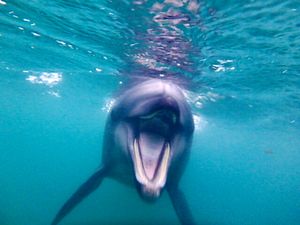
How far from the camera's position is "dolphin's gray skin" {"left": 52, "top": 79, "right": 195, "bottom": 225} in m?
5.49

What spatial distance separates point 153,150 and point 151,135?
668 mm

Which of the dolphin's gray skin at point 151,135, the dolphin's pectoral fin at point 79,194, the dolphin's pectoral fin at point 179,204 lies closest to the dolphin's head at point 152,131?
the dolphin's gray skin at point 151,135

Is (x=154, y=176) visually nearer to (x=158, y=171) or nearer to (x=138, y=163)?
(x=158, y=171)

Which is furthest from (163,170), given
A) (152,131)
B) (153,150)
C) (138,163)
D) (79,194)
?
(79,194)

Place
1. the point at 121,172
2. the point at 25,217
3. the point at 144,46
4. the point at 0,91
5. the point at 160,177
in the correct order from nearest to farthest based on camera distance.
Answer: the point at 160,177, the point at 121,172, the point at 144,46, the point at 25,217, the point at 0,91

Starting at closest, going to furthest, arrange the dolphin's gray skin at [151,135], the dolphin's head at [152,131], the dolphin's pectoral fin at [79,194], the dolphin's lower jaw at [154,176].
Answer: the dolphin's lower jaw at [154,176]
the dolphin's gray skin at [151,135]
the dolphin's head at [152,131]
the dolphin's pectoral fin at [79,194]

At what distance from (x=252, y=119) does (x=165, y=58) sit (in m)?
16.2

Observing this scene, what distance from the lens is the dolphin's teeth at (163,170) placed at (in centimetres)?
514

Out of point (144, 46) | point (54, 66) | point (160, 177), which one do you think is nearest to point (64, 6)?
point (144, 46)

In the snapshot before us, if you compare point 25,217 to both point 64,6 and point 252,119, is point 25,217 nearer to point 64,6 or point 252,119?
point 252,119

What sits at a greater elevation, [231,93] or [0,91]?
[231,93]

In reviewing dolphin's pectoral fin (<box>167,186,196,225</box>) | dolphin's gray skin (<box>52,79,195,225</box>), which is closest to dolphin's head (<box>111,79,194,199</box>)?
dolphin's gray skin (<box>52,79,195,225</box>)

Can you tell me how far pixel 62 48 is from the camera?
16.2 meters

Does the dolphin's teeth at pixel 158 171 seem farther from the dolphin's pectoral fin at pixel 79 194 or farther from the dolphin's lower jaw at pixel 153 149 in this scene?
the dolphin's pectoral fin at pixel 79 194
